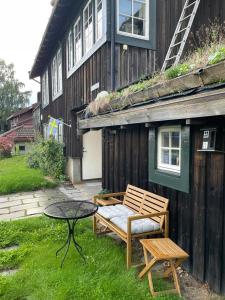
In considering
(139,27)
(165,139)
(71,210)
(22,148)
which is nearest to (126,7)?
(139,27)

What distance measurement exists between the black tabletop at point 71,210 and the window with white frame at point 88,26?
4.42 m

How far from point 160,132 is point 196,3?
142 inches

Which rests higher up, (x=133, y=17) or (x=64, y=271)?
(x=133, y=17)

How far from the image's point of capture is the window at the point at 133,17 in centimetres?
579

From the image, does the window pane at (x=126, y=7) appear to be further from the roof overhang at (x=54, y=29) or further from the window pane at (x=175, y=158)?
the window pane at (x=175, y=158)

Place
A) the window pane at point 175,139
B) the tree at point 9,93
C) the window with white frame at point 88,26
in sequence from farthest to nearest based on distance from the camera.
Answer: the tree at point 9,93 < the window with white frame at point 88,26 < the window pane at point 175,139

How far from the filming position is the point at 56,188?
8.58m

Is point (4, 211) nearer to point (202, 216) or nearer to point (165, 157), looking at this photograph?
point (165, 157)

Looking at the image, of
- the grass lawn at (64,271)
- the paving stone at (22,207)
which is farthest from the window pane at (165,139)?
the paving stone at (22,207)

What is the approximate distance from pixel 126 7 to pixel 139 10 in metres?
0.40

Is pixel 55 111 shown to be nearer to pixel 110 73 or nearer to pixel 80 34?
pixel 80 34

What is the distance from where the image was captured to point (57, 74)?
11.5 meters

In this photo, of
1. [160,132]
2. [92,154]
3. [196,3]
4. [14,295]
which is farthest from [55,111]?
[14,295]

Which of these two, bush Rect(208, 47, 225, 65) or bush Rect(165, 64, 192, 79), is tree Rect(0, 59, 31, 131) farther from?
bush Rect(208, 47, 225, 65)
